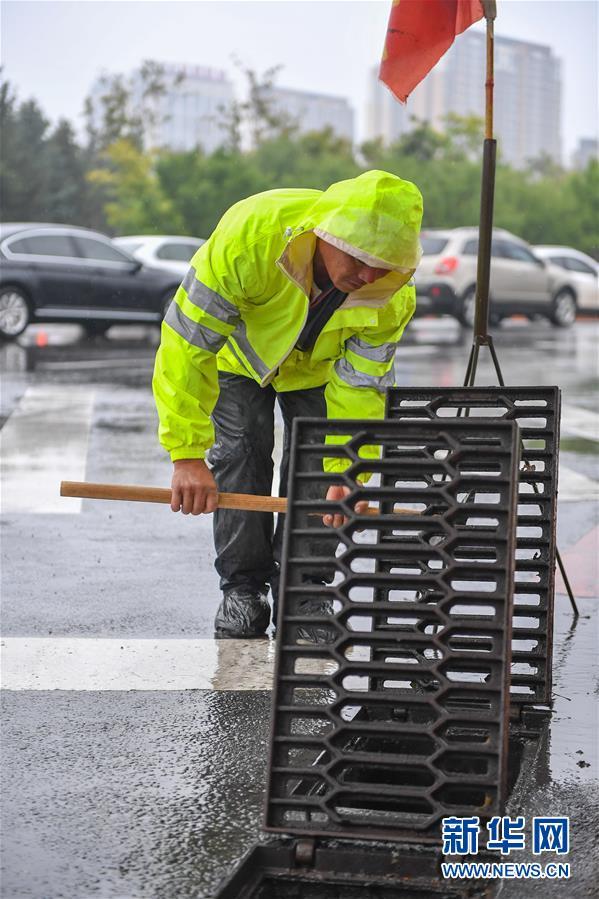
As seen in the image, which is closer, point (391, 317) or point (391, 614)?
point (391, 614)

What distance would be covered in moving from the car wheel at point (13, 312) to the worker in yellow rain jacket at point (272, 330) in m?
13.0

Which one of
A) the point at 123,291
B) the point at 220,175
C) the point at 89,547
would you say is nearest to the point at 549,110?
the point at 220,175

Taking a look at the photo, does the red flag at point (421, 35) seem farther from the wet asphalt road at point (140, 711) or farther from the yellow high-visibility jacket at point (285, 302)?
the wet asphalt road at point (140, 711)

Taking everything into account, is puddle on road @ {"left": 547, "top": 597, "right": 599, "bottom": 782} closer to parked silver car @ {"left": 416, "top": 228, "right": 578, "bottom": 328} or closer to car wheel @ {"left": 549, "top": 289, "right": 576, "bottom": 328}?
parked silver car @ {"left": 416, "top": 228, "right": 578, "bottom": 328}

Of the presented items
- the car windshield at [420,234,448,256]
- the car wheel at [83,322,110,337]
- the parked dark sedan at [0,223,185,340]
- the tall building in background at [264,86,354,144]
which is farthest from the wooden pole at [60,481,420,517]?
the tall building in background at [264,86,354,144]

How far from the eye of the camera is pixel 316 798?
297 centimetres

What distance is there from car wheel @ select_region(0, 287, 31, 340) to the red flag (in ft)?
41.3

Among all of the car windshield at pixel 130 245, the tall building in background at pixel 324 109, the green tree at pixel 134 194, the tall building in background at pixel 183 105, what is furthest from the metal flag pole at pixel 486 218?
the tall building in background at pixel 324 109

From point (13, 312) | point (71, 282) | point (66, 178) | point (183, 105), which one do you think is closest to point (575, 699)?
point (13, 312)

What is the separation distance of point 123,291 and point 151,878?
16.0 metres

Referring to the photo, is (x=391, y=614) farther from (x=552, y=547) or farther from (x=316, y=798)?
(x=552, y=547)

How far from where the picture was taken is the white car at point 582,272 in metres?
26.0

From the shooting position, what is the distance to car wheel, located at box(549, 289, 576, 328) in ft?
80.0

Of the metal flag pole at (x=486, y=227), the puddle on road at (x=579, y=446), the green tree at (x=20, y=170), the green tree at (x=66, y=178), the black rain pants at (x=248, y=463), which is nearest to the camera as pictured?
the black rain pants at (x=248, y=463)
